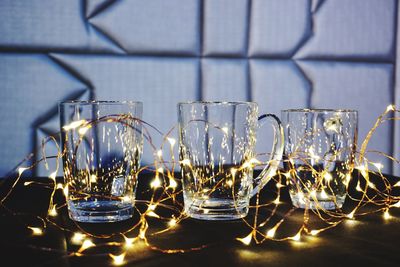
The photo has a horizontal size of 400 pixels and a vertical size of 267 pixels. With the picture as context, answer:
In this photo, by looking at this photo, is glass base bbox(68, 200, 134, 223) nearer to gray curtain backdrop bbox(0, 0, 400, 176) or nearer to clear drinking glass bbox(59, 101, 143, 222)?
clear drinking glass bbox(59, 101, 143, 222)

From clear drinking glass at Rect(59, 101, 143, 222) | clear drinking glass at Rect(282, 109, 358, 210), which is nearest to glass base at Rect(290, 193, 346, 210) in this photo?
clear drinking glass at Rect(282, 109, 358, 210)

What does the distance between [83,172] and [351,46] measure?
101cm

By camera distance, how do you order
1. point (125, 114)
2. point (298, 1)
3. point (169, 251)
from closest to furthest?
point (169, 251)
point (125, 114)
point (298, 1)

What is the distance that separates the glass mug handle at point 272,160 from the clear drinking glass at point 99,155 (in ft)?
0.44

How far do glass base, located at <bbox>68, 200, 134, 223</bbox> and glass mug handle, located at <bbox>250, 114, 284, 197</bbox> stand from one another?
0.14 meters

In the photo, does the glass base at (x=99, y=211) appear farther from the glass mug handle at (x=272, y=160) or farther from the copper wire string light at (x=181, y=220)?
the glass mug handle at (x=272, y=160)

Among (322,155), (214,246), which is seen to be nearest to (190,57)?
(322,155)

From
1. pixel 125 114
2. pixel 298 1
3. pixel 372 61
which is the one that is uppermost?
pixel 298 1

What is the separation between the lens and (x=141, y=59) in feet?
3.87

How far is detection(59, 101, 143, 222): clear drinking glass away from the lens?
47 cm

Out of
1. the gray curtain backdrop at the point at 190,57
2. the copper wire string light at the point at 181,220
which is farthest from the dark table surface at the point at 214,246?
the gray curtain backdrop at the point at 190,57

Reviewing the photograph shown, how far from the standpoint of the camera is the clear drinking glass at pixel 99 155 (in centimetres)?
47

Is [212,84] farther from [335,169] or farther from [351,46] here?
[335,169]

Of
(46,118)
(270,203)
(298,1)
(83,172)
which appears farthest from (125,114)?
(298,1)
